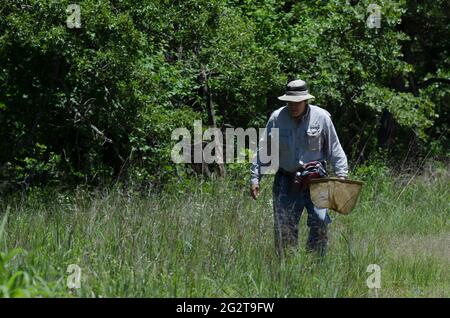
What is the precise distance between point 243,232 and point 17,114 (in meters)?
5.42

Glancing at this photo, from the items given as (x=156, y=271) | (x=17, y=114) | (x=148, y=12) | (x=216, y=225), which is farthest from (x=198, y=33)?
(x=156, y=271)

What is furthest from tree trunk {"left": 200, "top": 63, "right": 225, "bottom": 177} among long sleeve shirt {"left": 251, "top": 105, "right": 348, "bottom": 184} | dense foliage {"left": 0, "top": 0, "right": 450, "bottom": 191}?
long sleeve shirt {"left": 251, "top": 105, "right": 348, "bottom": 184}

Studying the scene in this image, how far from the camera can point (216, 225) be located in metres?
8.21

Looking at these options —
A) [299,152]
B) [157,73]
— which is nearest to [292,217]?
[299,152]

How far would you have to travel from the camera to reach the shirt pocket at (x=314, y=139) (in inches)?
318

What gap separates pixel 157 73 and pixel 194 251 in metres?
5.41

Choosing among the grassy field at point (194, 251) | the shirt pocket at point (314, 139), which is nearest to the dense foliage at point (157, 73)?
the grassy field at point (194, 251)

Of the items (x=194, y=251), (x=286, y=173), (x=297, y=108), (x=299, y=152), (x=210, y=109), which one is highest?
(x=210, y=109)

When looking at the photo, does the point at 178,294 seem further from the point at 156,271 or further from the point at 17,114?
the point at 17,114

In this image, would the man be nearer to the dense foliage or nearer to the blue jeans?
the blue jeans

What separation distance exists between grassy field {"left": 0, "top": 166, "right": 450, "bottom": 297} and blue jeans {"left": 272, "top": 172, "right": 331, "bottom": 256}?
0.54ft

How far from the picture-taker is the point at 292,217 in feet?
26.5

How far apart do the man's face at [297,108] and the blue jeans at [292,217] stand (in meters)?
0.61

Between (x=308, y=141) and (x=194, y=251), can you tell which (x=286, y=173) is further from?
(x=194, y=251)
